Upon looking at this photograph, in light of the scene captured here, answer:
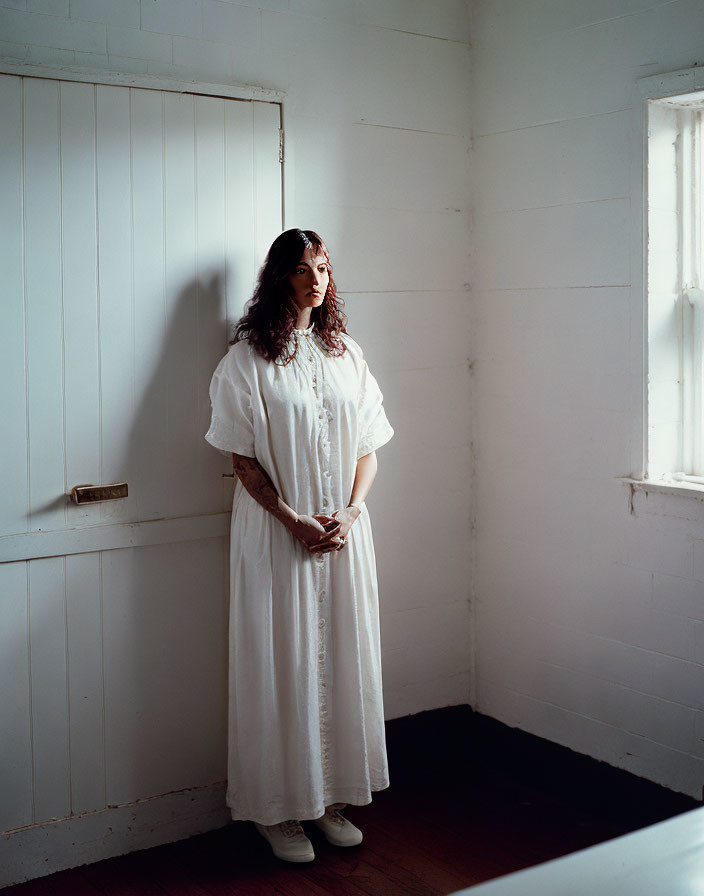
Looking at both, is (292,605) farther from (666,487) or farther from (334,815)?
(666,487)

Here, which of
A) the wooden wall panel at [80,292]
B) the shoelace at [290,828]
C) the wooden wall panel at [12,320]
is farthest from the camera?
the shoelace at [290,828]

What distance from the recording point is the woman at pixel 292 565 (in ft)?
9.87

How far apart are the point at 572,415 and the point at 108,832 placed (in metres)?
2.07

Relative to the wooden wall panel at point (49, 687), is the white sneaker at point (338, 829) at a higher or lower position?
lower

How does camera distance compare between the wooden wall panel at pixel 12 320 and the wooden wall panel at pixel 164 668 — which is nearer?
the wooden wall panel at pixel 12 320

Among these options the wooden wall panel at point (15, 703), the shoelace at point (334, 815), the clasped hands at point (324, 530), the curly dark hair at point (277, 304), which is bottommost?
the shoelace at point (334, 815)

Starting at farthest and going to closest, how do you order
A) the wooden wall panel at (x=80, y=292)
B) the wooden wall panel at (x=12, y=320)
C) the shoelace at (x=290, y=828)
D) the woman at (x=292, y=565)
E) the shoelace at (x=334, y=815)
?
the shoelace at (x=334, y=815) → the shoelace at (x=290, y=828) → the woman at (x=292, y=565) → the wooden wall panel at (x=80, y=292) → the wooden wall panel at (x=12, y=320)

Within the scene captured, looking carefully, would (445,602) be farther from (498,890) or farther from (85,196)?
(498,890)

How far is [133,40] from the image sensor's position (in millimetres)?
2994

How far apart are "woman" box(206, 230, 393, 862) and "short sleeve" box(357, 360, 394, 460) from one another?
73 mm

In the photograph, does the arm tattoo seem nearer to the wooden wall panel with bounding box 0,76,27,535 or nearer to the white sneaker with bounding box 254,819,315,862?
the wooden wall panel with bounding box 0,76,27,535

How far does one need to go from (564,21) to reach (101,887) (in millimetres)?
3186

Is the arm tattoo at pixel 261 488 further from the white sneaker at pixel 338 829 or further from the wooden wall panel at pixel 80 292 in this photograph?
the white sneaker at pixel 338 829

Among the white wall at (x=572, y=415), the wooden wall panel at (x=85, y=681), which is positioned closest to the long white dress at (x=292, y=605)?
the wooden wall panel at (x=85, y=681)
